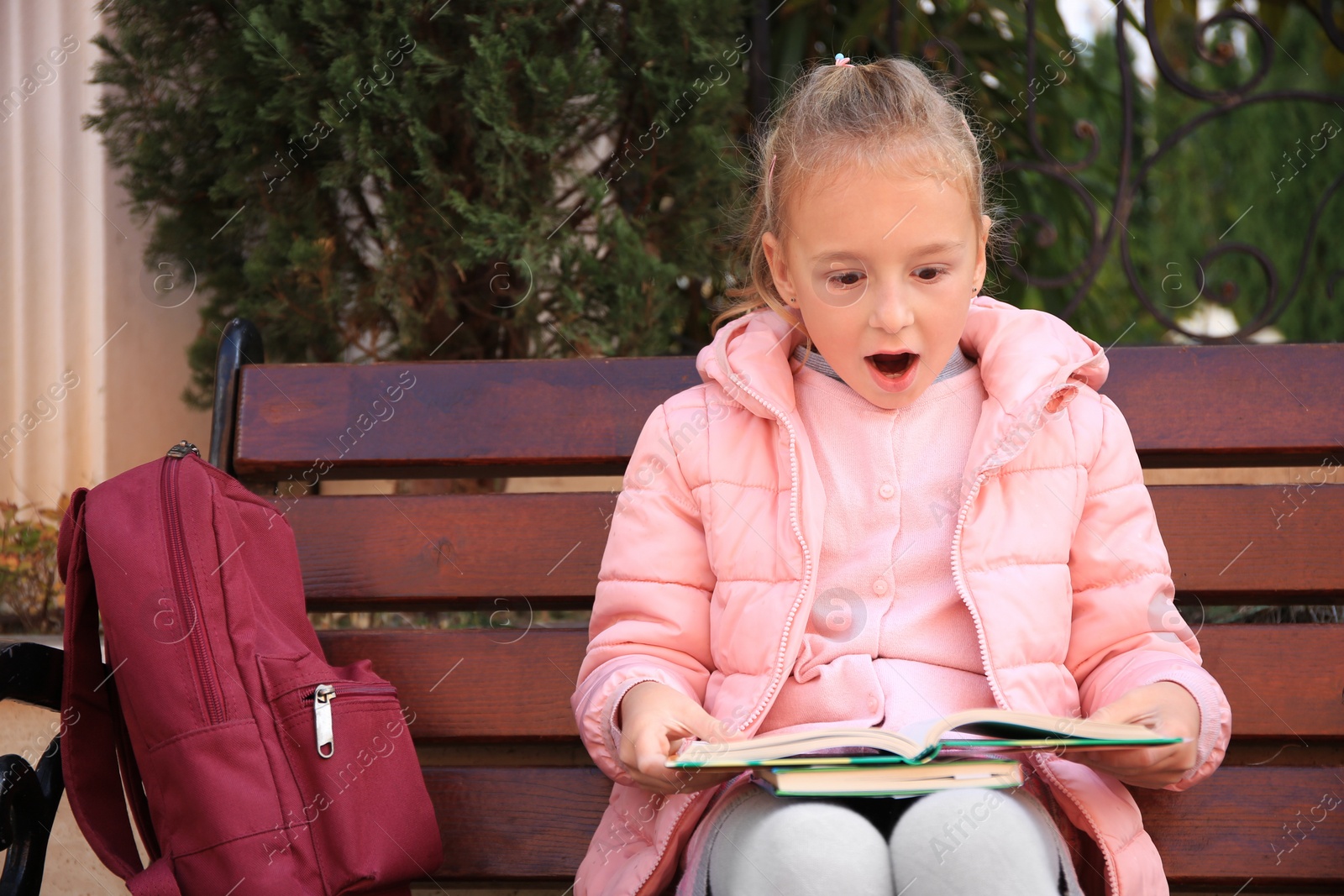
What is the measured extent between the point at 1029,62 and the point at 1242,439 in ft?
3.20

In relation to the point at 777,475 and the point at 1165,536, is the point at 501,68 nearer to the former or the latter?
the point at 777,475

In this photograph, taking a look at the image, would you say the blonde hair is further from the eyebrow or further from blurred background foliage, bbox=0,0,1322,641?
blurred background foliage, bbox=0,0,1322,641

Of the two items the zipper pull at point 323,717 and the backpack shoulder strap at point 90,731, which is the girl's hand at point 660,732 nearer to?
the zipper pull at point 323,717

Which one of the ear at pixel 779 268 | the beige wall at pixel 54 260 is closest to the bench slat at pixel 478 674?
the ear at pixel 779 268

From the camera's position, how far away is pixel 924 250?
1.51 metres

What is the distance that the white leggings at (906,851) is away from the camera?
3.85 feet

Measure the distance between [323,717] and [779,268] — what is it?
34.1 inches

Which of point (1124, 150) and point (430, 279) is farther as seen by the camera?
point (430, 279)

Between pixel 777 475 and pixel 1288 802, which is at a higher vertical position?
pixel 777 475

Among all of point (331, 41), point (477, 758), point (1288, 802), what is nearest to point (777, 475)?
point (477, 758)

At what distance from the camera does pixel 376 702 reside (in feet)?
5.40

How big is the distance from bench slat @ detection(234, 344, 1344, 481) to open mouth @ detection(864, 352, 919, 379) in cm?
44

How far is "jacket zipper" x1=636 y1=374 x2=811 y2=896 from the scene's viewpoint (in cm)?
149

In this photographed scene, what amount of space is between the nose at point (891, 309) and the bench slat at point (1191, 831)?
814 millimetres
